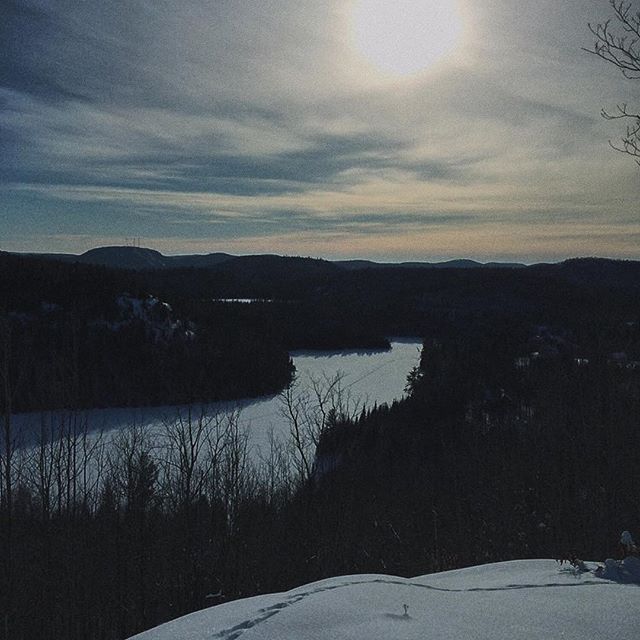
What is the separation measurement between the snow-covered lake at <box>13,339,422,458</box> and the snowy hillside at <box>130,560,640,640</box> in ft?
89.8

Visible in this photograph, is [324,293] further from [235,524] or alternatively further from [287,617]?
[287,617]

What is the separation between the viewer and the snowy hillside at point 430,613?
303 centimetres

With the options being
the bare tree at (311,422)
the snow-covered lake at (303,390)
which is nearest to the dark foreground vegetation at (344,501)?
the bare tree at (311,422)

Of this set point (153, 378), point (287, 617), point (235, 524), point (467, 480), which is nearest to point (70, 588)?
point (235, 524)

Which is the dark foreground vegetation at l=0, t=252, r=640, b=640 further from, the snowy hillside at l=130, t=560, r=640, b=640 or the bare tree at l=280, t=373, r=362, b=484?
the snowy hillside at l=130, t=560, r=640, b=640

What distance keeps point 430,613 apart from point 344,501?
68.9 feet

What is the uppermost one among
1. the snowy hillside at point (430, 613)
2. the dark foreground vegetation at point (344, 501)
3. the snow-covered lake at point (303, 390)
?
the snowy hillside at point (430, 613)

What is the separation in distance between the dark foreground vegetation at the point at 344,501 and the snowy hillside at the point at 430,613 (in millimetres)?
5022

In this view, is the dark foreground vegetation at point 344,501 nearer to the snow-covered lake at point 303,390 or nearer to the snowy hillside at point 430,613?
the snowy hillside at point 430,613

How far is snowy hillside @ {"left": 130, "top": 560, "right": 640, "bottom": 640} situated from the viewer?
303 centimetres

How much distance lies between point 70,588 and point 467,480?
520 inches

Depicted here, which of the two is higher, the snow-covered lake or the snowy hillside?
the snowy hillside

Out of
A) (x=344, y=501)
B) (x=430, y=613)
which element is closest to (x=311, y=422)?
(x=344, y=501)

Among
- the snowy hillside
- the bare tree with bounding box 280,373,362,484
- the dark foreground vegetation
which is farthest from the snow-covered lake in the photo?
the snowy hillside
